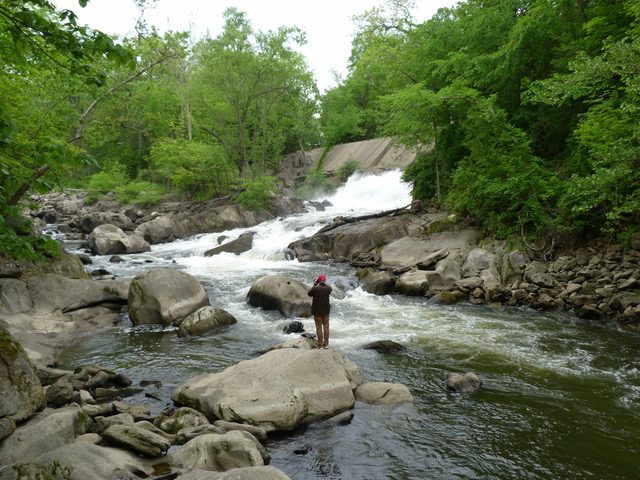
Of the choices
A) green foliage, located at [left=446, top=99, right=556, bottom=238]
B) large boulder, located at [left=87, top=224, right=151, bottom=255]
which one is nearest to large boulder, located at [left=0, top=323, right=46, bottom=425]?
green foliage, located at [left=446, top=99, right=556, bottom=238]


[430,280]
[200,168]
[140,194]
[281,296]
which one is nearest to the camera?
[281,296]

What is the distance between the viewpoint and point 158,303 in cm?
1178

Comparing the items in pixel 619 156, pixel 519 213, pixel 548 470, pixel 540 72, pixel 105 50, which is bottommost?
pixel 548 470

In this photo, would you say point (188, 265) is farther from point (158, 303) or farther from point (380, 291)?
point (380, 291)

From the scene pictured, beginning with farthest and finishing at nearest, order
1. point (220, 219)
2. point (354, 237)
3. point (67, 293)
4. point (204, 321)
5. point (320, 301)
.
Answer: point (220, 219) < point (354, 237) < point (67, 293) < point (204, 321) < point (320, 301)

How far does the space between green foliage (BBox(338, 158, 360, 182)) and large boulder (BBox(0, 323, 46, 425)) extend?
111ft

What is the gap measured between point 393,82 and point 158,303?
18.0 meters

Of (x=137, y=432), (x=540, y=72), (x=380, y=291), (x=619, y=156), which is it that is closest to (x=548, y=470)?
(x=137, y=432)

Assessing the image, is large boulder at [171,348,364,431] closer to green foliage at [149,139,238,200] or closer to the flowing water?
the flowing water

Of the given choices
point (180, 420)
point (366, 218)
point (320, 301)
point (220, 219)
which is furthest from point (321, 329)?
point (220, 219)

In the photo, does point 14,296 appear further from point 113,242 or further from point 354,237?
point 354,237

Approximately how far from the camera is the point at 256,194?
1217 inches

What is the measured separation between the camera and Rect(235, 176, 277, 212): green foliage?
3058 centimetres

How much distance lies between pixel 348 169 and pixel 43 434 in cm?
3504
